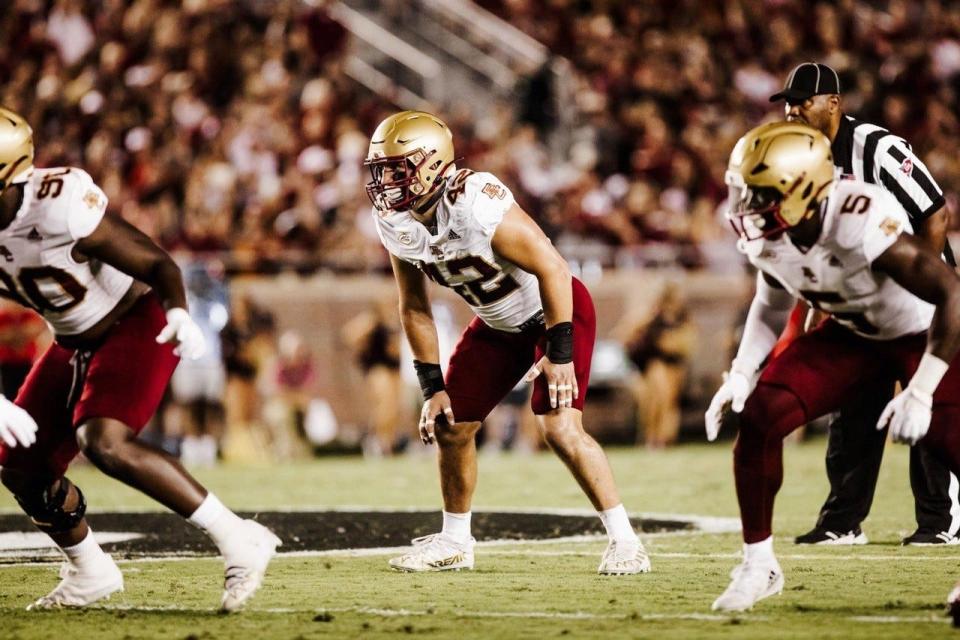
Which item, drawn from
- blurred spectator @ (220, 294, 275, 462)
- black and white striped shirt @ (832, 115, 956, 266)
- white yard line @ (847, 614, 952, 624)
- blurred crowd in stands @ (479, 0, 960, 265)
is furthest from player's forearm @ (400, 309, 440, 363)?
blurred crowd in stands @ (479, 0, 960, 265)

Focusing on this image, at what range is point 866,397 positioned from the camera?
7.09 meters

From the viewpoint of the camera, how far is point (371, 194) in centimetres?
595

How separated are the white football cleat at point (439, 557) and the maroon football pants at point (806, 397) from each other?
5.22ft

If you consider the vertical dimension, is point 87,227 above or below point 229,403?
above

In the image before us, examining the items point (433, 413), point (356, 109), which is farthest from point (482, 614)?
point (356, 109)

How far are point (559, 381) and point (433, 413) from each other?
602 millimetres

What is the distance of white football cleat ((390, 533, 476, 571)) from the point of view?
20.5 feet

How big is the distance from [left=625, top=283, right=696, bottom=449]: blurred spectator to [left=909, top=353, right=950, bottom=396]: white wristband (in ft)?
28.5

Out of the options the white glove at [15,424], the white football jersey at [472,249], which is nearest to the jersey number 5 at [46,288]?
the white glove at [15,424]

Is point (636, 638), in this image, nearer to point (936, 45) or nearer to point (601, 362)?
point (601, 362)

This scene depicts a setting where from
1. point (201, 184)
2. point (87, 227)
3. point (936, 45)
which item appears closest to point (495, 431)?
point (201, 184)

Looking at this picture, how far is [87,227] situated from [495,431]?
9000 mm

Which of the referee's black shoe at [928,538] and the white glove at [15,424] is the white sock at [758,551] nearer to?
the referee's black shoe at [928,538]

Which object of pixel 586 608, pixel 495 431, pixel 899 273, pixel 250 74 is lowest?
pixel 495 431
